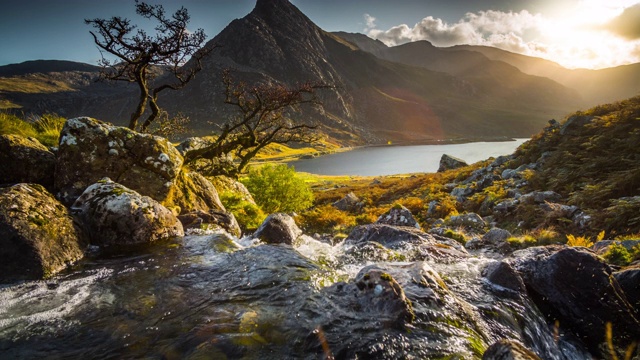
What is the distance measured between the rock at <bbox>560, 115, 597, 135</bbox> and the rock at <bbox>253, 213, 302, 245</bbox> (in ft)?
89.6

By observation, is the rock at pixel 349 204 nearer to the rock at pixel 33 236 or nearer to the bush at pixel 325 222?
the bush at pixel 325 222

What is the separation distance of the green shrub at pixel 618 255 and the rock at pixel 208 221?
1362 centimetres

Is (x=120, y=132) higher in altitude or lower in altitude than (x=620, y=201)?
higher

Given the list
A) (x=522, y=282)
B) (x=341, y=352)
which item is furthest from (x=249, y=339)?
(x=522, y=282)

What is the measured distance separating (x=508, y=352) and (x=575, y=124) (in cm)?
3147

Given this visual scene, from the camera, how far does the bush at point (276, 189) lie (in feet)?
86.6

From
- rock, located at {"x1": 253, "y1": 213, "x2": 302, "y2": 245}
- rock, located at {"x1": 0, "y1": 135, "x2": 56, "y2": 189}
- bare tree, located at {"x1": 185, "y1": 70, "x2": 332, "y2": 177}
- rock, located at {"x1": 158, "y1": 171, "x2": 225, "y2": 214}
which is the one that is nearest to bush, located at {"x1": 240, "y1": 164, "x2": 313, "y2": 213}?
bare tree, located at {"x1": 185, "y1": 70, "x2": 332, "y2": 177}

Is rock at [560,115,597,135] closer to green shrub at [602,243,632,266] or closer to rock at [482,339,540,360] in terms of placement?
green shrub at [602,243,632,266]

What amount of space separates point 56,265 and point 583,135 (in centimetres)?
3381

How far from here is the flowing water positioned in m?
5.42

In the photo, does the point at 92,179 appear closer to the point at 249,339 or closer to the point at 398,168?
the point at 249,339

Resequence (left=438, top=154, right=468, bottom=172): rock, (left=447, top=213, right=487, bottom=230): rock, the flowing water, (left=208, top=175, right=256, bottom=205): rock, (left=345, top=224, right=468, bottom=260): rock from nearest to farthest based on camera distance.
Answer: the flowing water < (left=345, top=224, right=468, bottom=260): rock < (left=447, top=213, right=487, bottom=230): rock < (left=208, top=175, right=256, bottom=205): rock < (left=438, top=154, right=468, bottom=172): rock

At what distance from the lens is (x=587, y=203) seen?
1570 centimetres

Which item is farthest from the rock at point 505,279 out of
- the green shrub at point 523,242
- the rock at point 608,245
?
the green shrub at point 523,242
